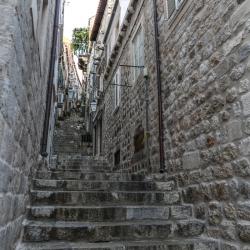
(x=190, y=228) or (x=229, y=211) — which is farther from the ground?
(x=229, y=211)

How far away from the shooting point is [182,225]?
3043 millimetres

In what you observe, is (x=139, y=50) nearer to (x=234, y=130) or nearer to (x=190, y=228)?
(x=234, y=130)

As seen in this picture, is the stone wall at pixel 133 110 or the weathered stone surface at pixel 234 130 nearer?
the weathered stone surface at pixel 234 130

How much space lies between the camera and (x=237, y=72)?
2.64m

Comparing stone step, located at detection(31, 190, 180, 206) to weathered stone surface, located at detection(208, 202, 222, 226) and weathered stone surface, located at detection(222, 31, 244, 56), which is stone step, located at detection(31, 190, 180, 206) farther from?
weathered stone surface, located at detection(222, 31, 244, 56)

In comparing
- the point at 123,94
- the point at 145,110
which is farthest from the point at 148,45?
the point at 123,94

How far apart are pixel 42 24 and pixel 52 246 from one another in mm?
2571

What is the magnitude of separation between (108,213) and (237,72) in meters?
2.07

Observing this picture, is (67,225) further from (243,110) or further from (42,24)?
(42,24)

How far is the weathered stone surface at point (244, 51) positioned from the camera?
2.50 m

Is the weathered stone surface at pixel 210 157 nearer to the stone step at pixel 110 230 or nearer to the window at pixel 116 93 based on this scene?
the stone step at pixel 110 230

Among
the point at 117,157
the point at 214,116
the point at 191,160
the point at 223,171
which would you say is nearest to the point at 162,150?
the point at 191,160

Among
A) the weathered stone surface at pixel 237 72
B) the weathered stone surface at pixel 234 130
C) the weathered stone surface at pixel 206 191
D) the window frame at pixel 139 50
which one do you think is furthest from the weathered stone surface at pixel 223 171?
the window frame at pixel 139 50

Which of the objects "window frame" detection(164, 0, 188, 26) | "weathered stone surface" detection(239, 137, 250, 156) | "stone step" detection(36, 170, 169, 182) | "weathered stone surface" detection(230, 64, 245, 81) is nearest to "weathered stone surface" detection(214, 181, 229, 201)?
"weathered stone surface" detection(239, 137, 250, 156)
